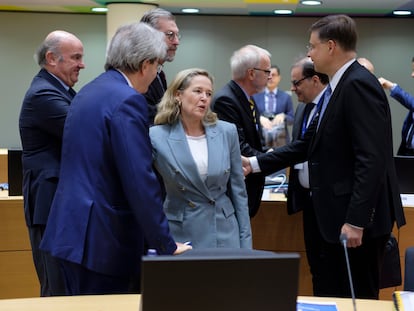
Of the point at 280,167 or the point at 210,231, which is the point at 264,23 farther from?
the point at 210,231

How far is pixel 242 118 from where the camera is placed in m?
3.65

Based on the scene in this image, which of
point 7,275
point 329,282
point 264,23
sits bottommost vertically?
point 7,275

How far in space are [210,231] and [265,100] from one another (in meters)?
5.45

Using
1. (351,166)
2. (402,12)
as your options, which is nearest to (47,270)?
(351,166)

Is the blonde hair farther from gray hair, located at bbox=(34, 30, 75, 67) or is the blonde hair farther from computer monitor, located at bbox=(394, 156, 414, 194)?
computer monitor, located at bbox=(394, 156, 414, 194)

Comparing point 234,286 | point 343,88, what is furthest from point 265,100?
point 234,286

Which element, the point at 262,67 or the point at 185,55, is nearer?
the point at 262,67

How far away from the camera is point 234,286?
1.36m

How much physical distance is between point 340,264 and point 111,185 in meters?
1.29

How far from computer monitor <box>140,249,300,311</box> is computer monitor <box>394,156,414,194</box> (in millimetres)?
2623

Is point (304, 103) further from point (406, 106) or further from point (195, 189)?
point (406, 106)

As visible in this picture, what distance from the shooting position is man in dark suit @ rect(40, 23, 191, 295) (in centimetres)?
222

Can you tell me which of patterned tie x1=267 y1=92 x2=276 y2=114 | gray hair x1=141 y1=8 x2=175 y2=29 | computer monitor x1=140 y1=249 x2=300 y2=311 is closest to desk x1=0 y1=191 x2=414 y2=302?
gray hair x1=141 y1=8 x2=175 y2=29

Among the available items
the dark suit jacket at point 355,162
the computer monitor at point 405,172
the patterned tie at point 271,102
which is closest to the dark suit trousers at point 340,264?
the dark suit jacket at point 355,162
